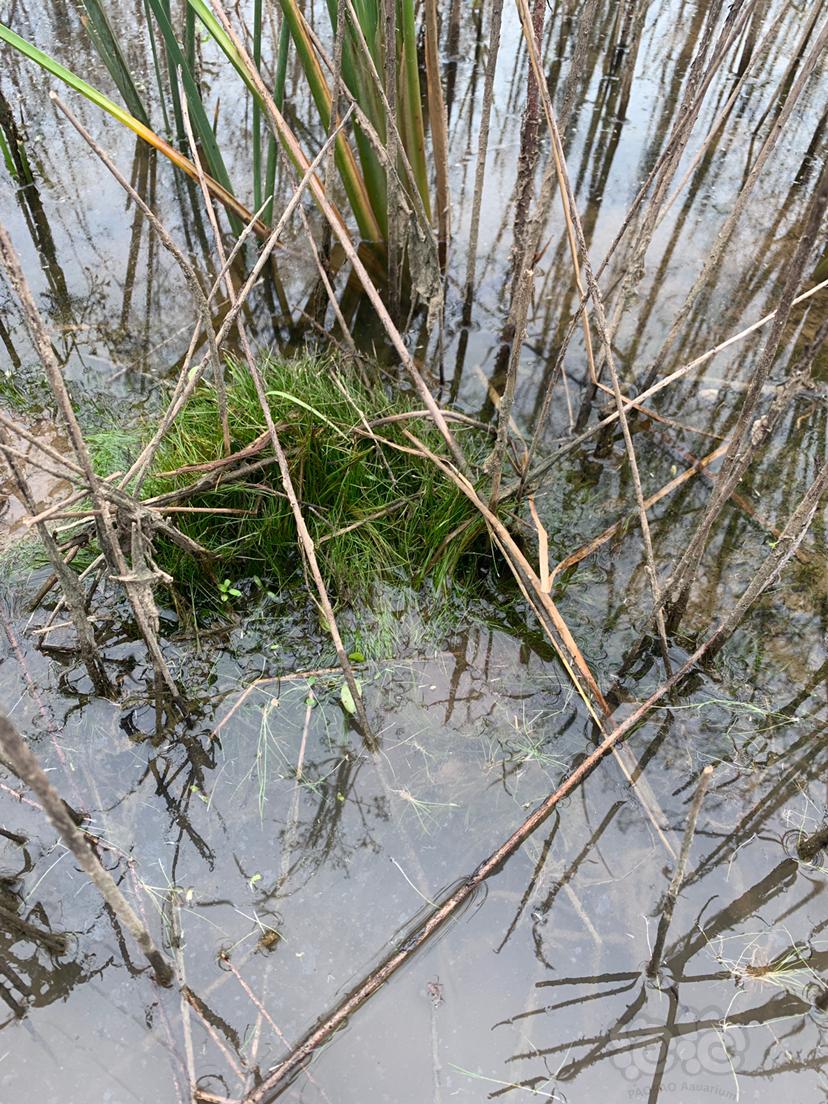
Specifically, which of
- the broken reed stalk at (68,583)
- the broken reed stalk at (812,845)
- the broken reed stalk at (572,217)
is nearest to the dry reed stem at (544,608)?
the broken reed stalk at (572,217)

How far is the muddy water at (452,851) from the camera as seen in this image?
1.30m

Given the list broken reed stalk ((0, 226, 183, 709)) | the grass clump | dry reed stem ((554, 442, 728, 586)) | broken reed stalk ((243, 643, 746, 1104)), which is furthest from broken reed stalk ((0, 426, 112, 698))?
dry reed stem ((554, 442, 728, 586))

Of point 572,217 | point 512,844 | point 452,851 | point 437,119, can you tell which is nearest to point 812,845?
point 512,844

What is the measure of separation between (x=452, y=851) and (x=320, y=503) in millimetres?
942

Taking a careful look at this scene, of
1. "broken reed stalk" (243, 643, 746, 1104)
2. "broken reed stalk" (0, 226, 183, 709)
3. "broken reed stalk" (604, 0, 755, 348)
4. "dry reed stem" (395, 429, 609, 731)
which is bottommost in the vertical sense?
"broken reed stalk" (243, 643, 746, 1104)

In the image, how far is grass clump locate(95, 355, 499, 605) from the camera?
1889mm

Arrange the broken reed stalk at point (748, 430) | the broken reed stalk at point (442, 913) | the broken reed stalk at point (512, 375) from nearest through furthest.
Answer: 1. the broken reed stalk at point (748, 430)
2. the broken reed stalk at point (442, 913)
3. the broken reed stalk at point (512, 375)

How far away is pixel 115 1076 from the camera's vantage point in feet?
4.11

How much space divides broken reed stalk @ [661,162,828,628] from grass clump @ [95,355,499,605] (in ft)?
1.71

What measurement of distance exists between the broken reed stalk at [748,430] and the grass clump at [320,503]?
52 centimetres

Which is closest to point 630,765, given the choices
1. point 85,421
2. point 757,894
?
point 757,894

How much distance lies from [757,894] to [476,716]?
663 millimetres

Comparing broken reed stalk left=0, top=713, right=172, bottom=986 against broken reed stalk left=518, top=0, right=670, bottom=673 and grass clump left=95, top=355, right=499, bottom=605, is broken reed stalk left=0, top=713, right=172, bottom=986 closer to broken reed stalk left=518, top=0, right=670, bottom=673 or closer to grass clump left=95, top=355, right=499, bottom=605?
grass clump left=95, top=355, right=499, bottom=605

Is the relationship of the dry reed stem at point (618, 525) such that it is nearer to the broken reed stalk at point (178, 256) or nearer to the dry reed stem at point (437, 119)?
the broken reed stalk at point (178, 256)
